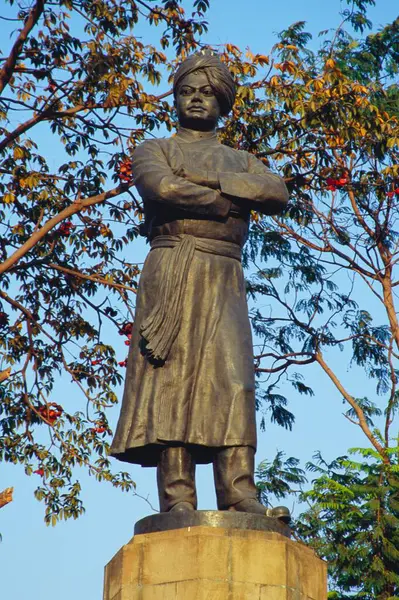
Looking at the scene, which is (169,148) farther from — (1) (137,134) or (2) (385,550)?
(2) (385,550)

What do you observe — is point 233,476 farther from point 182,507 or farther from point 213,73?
point 213,73

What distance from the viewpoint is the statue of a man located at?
22.4ft

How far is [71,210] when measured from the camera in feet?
39.5

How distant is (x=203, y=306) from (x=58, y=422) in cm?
622

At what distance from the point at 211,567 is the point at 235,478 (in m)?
0.68

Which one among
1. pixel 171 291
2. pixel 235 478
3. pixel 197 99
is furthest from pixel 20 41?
pixel 235 478

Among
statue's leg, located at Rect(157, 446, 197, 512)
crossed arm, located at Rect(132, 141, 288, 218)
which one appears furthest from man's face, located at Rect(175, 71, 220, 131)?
statue's leg, located at Rect(157, 446, 197, 512)

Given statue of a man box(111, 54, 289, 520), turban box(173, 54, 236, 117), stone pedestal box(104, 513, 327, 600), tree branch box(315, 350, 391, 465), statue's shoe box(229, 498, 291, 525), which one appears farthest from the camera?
tree branch box(315, 350, 391, 465)

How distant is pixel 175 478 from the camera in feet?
22.3

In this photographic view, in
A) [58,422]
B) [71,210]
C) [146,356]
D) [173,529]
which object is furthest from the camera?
[58,422]

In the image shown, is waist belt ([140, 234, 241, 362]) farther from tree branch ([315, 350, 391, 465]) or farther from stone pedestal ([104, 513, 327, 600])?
tree branch ([315, 350, 391, 465])

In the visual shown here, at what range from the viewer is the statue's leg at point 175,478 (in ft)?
22.2

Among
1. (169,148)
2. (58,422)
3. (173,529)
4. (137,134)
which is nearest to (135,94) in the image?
(137,134)

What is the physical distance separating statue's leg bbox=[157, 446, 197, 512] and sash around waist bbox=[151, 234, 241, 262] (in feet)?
3.80
